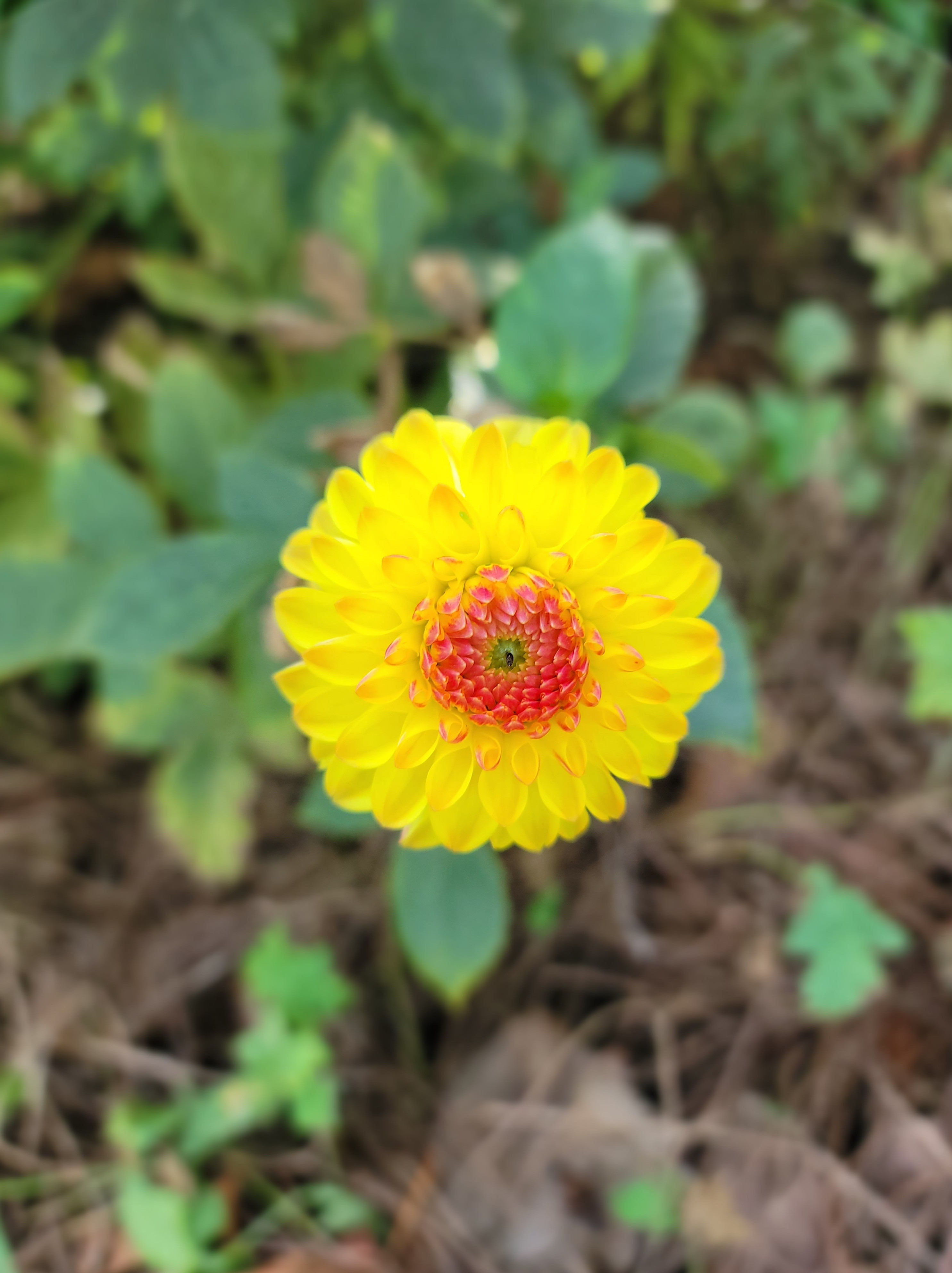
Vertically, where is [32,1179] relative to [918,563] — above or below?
below

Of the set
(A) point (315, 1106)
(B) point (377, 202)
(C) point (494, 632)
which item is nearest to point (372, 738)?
(C) point (494, 632)

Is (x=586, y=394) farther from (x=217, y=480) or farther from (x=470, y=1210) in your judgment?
(x=470, y=1210)

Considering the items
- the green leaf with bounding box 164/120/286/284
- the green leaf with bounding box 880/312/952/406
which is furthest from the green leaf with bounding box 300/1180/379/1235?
the green leaf with bounding box 880/312/952/406

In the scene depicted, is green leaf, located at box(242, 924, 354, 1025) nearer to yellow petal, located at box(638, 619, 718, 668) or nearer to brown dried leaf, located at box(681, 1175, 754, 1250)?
brown dried leaf, located at box(681, 1175, 754, 1250)

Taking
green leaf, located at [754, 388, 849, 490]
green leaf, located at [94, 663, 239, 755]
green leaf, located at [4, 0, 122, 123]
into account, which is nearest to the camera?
green leaf, located at [4, 0, 122, 123]

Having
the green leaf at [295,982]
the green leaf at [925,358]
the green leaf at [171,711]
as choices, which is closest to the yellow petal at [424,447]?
the green leaf at [171,711]

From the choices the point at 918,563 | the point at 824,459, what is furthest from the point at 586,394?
the point at 918,563

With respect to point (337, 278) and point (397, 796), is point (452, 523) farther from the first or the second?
point (337, 278)
